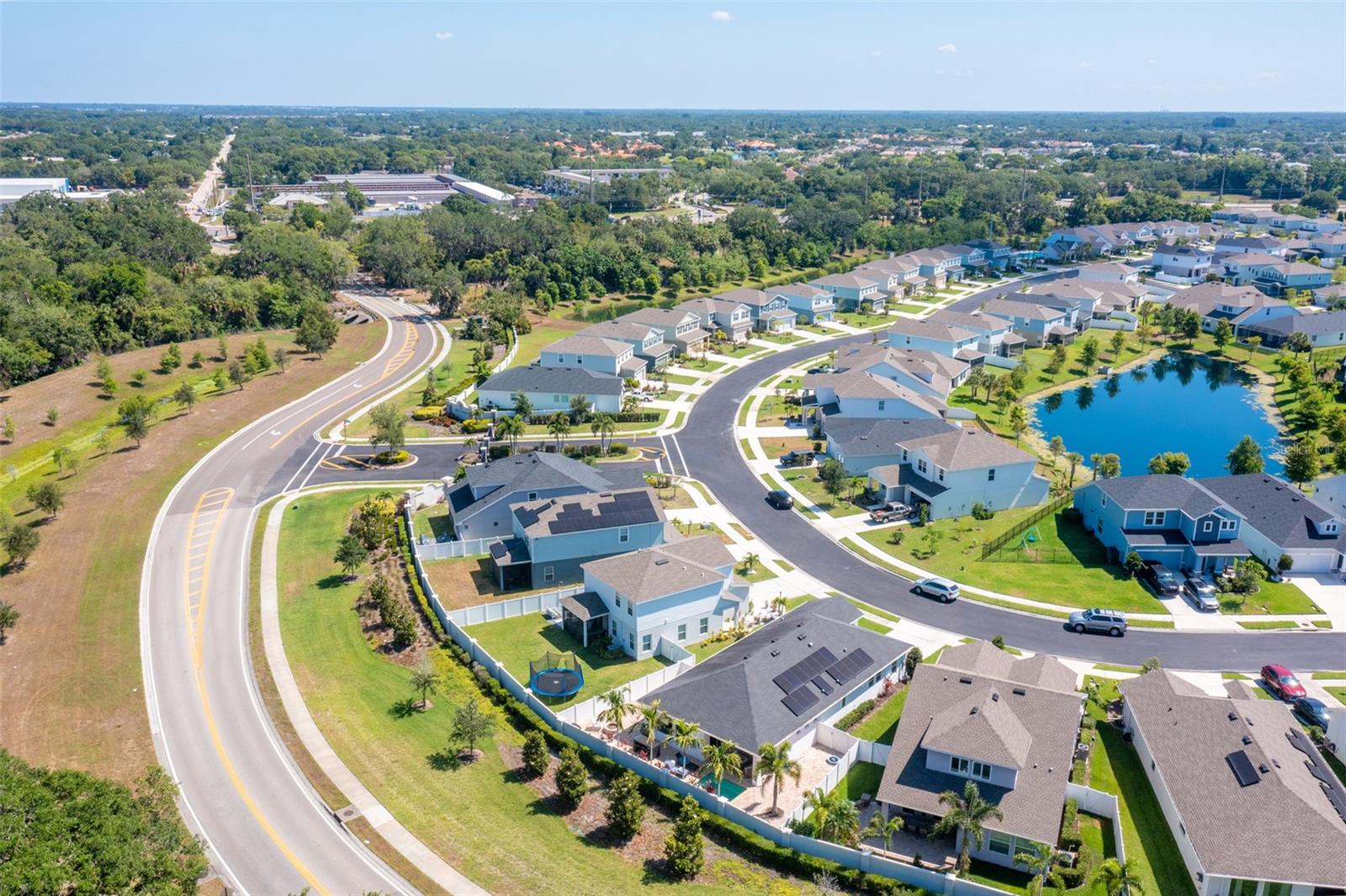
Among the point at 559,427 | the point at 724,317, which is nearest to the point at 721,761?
the point at 559,427

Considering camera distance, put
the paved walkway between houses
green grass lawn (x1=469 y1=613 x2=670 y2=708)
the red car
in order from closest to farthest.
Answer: the paved walkway between houses, the red car, green grass lawn (x1=469 y1=613 x2=670 y2=708)

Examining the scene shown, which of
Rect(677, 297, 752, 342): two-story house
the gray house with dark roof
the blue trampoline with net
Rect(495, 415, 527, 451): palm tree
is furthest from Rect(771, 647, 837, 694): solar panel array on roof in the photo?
Rect(677, 297, 752, 342): two-story house

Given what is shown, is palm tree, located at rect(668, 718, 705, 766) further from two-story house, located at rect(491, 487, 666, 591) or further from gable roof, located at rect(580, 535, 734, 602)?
two-story house, located at rect(491, 487, 666, 591)

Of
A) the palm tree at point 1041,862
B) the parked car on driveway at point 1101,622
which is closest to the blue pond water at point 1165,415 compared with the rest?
the parked car on driveway at point 1101,622

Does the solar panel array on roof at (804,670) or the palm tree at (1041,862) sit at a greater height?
the solar panel array on roof at (804,670)

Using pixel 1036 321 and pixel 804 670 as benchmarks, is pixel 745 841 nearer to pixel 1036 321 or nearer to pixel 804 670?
pixel 804 670

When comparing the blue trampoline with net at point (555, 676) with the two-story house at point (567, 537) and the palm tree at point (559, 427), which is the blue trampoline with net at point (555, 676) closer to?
the two-story house at point (567, 537)

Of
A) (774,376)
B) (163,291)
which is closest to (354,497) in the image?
(774,376)
